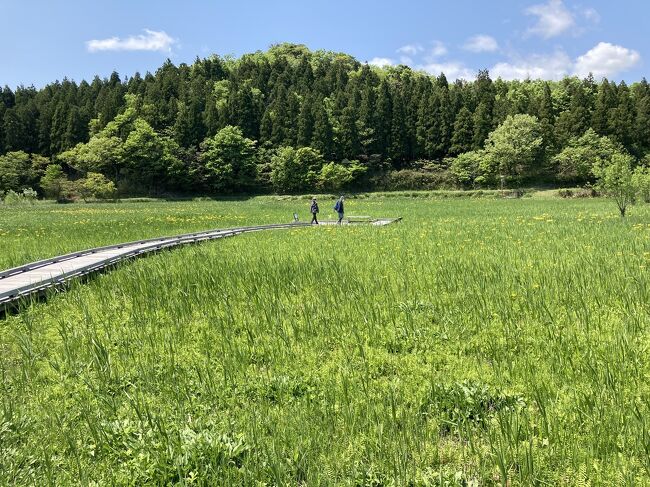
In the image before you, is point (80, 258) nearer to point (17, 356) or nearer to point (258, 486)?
point (17, 356)

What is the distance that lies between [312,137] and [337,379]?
263 feet

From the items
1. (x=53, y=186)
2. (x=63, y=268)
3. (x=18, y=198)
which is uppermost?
(x=53, y=186)

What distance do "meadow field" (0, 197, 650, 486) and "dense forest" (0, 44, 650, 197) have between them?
66.9 meters

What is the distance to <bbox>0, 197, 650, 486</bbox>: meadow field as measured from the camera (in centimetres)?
311

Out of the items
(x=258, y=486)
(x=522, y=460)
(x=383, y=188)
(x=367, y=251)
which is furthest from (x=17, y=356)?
(x=383, y=188)

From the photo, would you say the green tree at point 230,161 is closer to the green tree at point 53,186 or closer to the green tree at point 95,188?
the green tree at point 95,188

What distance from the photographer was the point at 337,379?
4461 mm

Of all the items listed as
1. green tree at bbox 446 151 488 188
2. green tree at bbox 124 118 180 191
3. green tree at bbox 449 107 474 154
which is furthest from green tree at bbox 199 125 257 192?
green tree at bbox 449 107 474 154

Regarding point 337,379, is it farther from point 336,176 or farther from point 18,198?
point 336,176

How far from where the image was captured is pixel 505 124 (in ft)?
232

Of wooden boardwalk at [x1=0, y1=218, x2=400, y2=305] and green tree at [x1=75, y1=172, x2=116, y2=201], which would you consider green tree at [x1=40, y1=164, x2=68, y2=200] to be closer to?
green tree at [x1=75, y1=172, x2=116, y2=201]

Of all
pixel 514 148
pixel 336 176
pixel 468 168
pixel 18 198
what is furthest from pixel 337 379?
pixel 468 168

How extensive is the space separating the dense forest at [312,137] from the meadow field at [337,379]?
66.9 metres

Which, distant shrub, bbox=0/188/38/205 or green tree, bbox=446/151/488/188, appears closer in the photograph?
distant shrub, bbox=0/188/38/205
